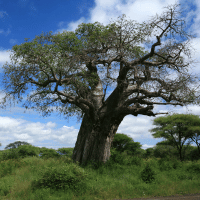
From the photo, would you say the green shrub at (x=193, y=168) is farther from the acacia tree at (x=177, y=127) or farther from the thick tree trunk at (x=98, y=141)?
the acacia tree at (x=177, y=127)

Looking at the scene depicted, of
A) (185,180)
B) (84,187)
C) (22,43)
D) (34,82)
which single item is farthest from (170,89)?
(22,43)

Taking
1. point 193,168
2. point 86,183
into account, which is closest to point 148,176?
point 86,183

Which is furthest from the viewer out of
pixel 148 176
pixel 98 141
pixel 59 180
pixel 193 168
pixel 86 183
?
A: pixel 193 168

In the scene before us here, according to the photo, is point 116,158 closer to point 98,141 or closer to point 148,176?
point 98,141

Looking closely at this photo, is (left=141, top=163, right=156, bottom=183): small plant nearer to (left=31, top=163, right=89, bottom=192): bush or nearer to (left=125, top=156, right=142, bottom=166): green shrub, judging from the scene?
(left=125, top=156, right=142, bottom=166): green shrub

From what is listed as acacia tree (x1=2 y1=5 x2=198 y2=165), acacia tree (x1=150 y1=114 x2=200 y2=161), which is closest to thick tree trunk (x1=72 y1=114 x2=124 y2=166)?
acacia tree (x1=2 y1=5 x2=198 y2=165)

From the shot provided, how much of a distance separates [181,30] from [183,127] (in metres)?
18.4

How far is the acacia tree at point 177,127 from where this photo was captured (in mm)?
25719

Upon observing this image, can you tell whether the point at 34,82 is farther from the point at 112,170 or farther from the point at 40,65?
the point at 112,170

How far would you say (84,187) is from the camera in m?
7.99

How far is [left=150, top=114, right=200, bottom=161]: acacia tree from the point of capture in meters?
25.7

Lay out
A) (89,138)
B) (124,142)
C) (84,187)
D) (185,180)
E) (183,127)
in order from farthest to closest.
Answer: (183,127) → (124,142) → (89,138) → (185,180) → (84,187)

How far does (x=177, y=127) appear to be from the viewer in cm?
2670

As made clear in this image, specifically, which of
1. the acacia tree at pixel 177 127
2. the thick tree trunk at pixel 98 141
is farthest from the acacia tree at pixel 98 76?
the acacia tree at pixel 177 127
